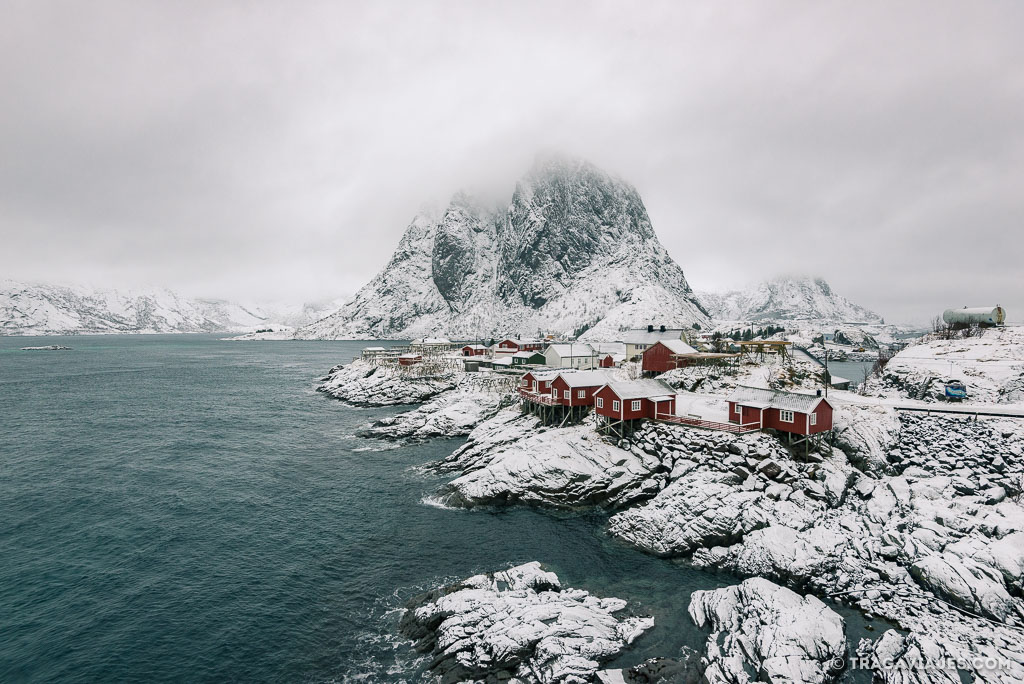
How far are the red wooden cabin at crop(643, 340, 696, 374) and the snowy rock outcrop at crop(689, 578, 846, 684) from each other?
4289 cm

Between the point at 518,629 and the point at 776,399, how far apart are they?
29.4 m

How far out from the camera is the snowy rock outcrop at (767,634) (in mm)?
19000

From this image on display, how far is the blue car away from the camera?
47125 mm

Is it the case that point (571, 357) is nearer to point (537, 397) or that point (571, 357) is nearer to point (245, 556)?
point (537, 397)

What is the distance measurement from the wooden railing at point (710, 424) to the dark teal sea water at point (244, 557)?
12.5 m

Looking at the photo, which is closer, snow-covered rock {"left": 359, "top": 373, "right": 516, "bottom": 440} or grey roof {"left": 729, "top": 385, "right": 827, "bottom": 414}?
grey roof {"left": 729, "top": 385, "right": 827, "bottom": 414}

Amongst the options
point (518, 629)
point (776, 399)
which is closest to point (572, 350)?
point (776, 399)

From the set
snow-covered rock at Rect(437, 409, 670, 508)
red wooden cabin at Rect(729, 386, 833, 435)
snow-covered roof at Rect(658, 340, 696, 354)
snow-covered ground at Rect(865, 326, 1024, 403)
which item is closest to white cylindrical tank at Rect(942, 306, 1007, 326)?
snow-covered ground at Rect(865, 326, 1024, 403)

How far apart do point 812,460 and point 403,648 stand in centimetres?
3347

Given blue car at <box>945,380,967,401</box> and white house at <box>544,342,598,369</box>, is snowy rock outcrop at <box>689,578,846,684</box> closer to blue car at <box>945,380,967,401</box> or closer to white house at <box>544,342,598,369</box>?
blue car at <box>945,380,967,401</box>

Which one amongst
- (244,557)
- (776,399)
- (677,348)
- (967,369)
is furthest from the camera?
(677,348)

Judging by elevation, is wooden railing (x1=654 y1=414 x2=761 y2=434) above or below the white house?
below

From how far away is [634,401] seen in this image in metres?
42.7

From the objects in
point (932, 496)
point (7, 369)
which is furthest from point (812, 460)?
point (7, 369)
